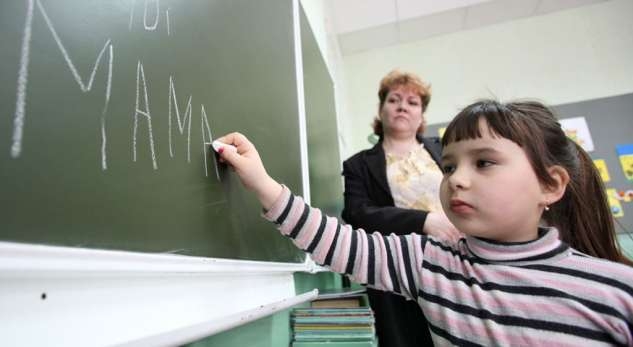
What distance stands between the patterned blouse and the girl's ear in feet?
1.29

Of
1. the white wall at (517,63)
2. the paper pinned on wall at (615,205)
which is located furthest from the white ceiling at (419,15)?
the paper pinned on wall at (615,205)

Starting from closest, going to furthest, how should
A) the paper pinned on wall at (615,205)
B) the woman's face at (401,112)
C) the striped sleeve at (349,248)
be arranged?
the striped sleeve at (349,248) → the woman's face at (401,112) → the paper pinned on wall at (615,205)

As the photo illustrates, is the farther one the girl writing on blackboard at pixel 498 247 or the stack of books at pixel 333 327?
the stack of books at pixel 333 327

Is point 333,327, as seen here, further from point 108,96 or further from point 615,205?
point 615,205

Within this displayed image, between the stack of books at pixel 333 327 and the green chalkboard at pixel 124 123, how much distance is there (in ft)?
1.35

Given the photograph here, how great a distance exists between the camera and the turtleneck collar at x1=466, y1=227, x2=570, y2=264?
560mm

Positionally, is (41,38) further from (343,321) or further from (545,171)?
(343,321)

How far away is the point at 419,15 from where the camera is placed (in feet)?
9.11

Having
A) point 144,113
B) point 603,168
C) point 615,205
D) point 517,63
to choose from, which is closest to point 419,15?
point 517,63

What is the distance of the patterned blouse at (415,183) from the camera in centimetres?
101

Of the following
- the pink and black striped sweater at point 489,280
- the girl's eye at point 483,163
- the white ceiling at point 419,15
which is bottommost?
the pink and black striped sweater at point 489,280

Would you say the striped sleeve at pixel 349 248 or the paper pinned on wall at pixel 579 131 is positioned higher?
the paper pinned on wall at pixel 579 131

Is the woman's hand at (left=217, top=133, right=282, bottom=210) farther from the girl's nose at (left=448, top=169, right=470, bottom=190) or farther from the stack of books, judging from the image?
the stack of books

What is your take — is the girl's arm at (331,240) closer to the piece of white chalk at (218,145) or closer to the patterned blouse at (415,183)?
the piece of white chalk at (218,145)
